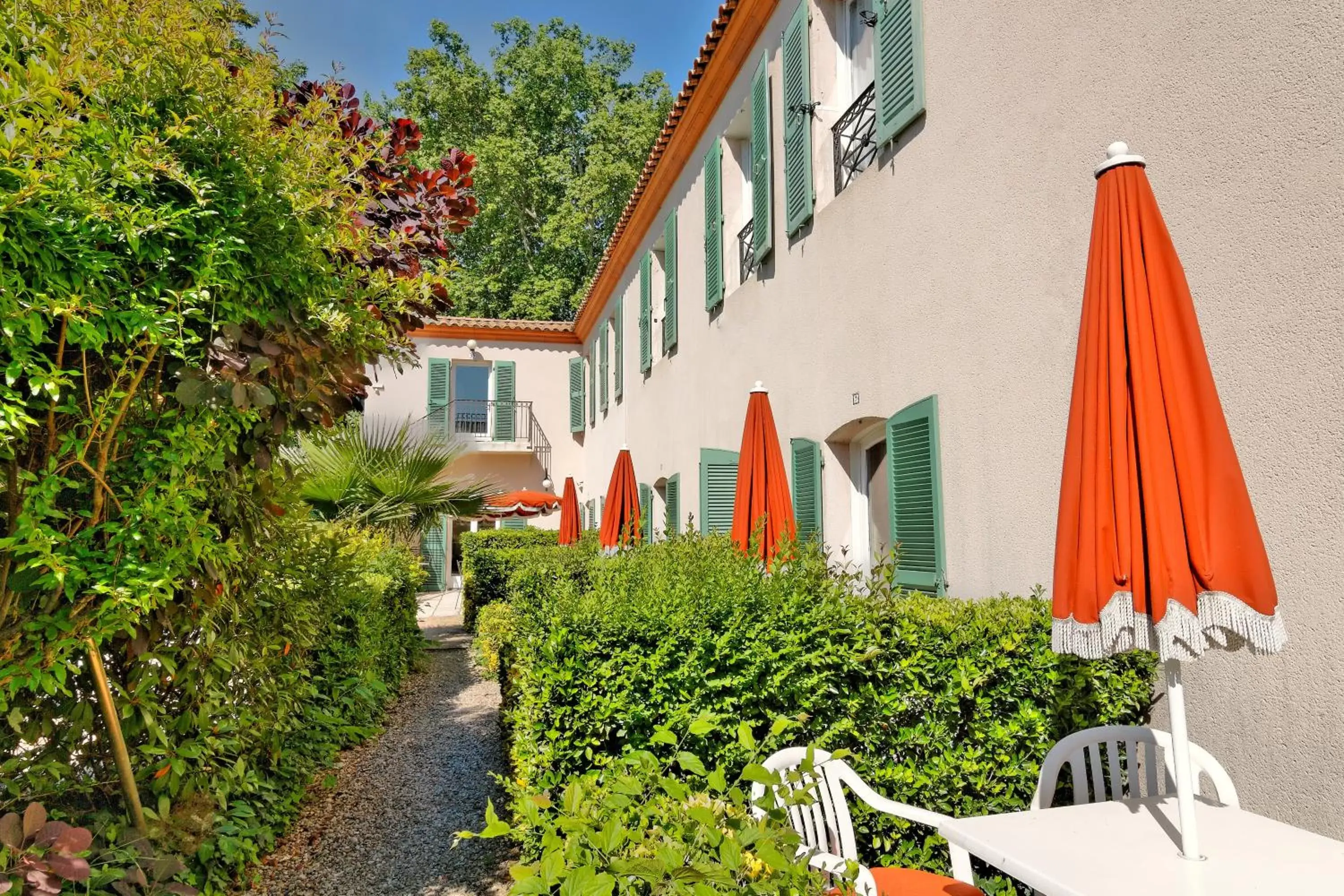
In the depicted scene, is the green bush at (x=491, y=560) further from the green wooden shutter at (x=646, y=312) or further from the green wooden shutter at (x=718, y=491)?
the green wooden shutter at (x=646, y=312)

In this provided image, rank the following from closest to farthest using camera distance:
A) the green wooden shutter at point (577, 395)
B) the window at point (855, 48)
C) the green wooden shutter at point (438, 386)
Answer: the window at point (855, 48) → the green wooden shutter at point (577, 395) → the green wooden shutter at point (438, 386)

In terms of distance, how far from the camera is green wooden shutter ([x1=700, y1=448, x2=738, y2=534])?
348 inches

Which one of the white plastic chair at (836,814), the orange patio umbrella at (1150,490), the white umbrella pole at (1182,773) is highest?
the orange patio umbrella at (1150,490)

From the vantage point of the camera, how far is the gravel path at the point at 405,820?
386 centimetres

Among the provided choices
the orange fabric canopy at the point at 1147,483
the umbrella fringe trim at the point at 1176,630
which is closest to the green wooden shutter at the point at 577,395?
the orange fabric canopy at the point at 1147,483

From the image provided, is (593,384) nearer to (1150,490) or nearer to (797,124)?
(797,124)

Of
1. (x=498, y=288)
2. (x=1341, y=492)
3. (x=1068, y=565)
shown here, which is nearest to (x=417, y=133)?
(x=1068, y=565)

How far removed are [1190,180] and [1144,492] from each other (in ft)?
6.11

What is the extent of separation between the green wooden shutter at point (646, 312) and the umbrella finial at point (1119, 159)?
1026cm

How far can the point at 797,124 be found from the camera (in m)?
6.59

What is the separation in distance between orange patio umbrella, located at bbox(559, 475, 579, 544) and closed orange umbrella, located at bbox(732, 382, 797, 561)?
289 inches

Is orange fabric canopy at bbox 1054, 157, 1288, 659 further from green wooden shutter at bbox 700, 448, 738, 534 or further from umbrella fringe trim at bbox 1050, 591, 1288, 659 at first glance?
green wooden shutter at bbox 700, 448, 738, 534

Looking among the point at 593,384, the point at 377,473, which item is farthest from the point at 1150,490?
the point at 593,384

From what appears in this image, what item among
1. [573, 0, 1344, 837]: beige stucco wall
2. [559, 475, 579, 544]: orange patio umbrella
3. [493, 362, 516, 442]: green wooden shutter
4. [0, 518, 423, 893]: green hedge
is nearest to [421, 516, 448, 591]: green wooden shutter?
[493, 362, 516, 442]: green wooden shutter
